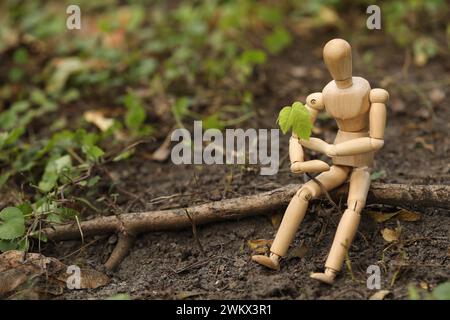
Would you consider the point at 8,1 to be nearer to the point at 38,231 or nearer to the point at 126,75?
the point at 126,75

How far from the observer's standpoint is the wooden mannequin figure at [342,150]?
2.34 meters

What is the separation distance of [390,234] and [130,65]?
2.60m

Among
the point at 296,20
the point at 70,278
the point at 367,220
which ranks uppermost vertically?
the point at 296,20

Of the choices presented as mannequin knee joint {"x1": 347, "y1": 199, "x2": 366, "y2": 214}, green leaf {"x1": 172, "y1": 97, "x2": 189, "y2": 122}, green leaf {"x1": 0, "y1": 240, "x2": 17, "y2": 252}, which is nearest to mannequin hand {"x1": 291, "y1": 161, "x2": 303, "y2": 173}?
mannequin knee joint {"x1": 347, "y1": 199, "x2": 366, "y2": 214}

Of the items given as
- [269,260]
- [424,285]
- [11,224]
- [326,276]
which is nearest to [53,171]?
[11,224]

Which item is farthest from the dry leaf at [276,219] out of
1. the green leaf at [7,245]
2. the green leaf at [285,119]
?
the green leaf at [7,245]

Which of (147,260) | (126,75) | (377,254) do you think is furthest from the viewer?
(126,75)

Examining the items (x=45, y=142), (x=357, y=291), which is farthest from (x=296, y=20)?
(x=357, y=291)

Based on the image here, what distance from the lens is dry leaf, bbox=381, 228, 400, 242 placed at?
258 centimetres

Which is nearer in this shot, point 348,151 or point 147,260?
point 348,151

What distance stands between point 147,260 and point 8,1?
398cm

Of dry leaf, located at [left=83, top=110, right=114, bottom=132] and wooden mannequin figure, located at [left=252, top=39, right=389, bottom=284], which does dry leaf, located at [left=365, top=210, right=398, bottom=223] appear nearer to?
wooden mannequin figure, located at [left=252, top=39, right=389, bottom=284]

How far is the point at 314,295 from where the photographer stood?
7.66 ft

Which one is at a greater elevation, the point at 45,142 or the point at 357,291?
the point at 45,142
